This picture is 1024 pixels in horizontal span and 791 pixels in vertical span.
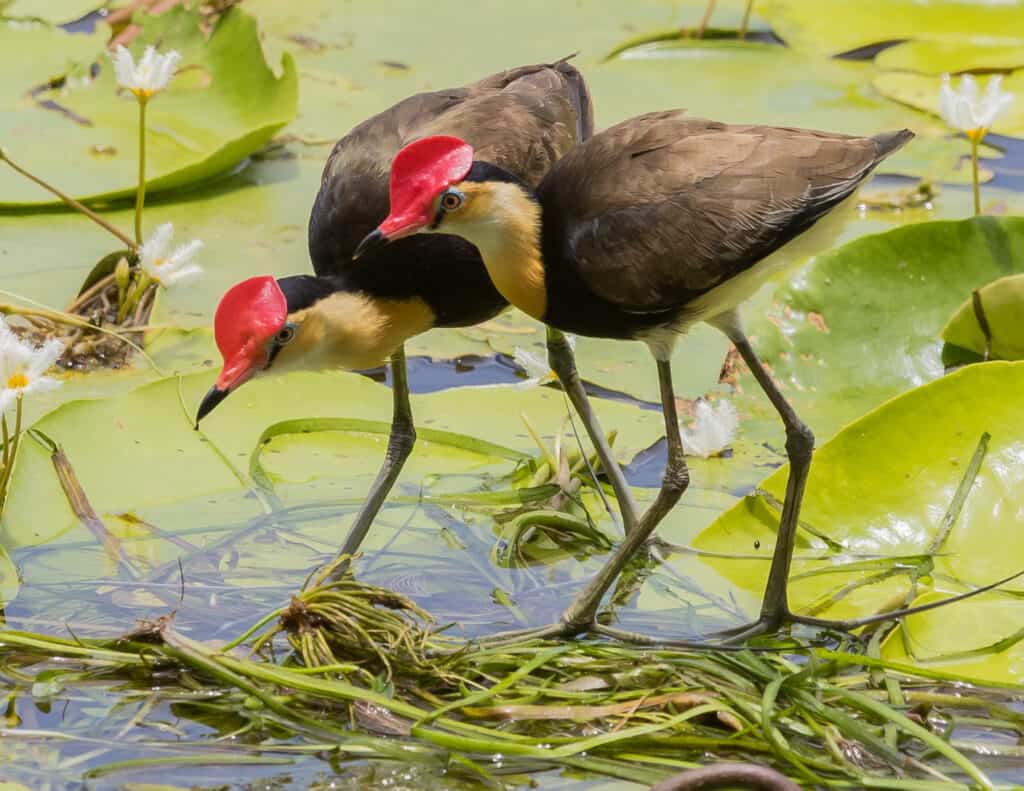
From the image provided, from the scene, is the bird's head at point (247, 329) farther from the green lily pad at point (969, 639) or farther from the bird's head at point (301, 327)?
the green lily pad at point (969, 639)

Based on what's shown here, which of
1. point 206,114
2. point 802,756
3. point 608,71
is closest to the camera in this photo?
point 802,756

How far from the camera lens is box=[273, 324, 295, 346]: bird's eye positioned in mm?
3037

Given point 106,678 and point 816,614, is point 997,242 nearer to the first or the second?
point 816,614

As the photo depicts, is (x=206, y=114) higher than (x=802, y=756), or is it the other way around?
(x=206, y=114)

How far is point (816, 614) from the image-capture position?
325 centimetres

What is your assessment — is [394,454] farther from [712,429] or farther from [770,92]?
[770,92]

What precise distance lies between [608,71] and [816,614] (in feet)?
8.98

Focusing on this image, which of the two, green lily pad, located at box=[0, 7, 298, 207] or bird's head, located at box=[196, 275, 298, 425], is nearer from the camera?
bird's head, located at box=[196, 275, 298, 425]

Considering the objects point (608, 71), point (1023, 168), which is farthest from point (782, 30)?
point (1023, 168)

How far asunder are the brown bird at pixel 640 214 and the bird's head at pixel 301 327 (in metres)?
0.25

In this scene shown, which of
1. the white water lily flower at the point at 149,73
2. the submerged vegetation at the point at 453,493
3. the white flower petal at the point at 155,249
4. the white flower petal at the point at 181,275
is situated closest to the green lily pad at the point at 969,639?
the submerged vegetation at the point at 453,493

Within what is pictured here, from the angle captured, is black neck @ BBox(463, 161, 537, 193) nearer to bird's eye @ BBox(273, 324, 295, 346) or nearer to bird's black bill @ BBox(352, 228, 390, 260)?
bird's black bill @ BBox(352, 228, 390, 260)

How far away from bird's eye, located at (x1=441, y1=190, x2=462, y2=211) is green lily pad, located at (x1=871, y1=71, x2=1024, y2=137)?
2676mm

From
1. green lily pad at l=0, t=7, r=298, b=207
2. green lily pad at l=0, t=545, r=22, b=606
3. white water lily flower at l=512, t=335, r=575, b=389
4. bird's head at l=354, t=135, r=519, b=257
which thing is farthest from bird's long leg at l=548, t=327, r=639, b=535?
green lily pad at l=0, t=7, r=298, b=207
